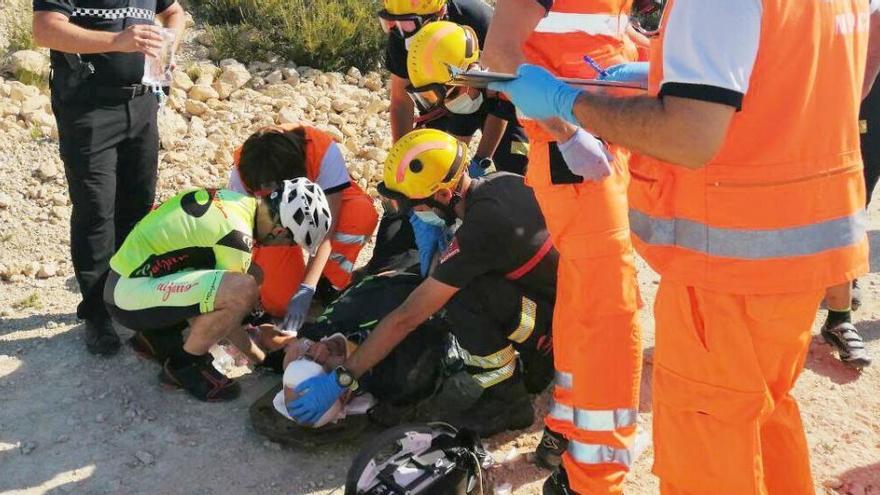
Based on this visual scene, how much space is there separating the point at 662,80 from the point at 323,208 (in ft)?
7.24

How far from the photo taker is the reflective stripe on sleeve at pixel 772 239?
2.08 meters

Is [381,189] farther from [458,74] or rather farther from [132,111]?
[132,111]

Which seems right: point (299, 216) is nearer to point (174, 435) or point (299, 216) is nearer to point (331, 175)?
point (331, 175)

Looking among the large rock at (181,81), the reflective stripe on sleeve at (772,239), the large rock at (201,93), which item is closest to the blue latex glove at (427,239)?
the reflective stripe on sleeve at (772,239)

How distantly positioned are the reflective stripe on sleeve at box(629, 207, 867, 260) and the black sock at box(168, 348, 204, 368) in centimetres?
Result: 251

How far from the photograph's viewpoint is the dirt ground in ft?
11.1

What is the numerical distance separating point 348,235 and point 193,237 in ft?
3.37

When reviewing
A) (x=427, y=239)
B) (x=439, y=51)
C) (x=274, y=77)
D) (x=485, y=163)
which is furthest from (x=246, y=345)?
(x=274, y=77)

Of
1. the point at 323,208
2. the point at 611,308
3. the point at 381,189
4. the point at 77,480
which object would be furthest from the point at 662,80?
the point at 77,480

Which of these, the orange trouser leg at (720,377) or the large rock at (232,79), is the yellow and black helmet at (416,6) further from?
the large rock at (232,79)

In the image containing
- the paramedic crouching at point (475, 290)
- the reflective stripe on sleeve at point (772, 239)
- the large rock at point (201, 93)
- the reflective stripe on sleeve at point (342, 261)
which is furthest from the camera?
the large rock at point (201, 93)

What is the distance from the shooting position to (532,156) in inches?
121

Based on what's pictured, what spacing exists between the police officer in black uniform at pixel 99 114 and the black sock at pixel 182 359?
0.45m

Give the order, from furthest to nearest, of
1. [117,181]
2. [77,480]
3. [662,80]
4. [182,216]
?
[117,181]
[182,216]
[77,480]
[662,80]
